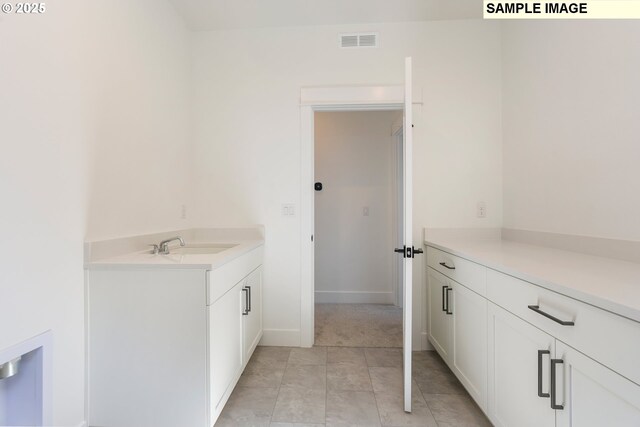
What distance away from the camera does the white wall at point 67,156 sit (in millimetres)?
1047

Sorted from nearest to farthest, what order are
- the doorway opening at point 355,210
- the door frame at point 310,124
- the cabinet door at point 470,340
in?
the cabinet door at point 470,340, the door frame at point 310,124, the doorway opening at point 355,210

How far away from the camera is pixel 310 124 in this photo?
2309 millimetres

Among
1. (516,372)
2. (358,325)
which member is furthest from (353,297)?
(516,372)

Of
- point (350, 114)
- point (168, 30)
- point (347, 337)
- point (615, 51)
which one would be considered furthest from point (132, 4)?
point (347, 337)

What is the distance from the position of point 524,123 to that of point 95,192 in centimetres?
270

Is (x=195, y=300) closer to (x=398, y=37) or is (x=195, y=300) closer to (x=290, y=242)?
(x=290, y=242)

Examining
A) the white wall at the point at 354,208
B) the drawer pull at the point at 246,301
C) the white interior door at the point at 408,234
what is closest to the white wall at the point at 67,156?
the drawer pull at the point at 246,301

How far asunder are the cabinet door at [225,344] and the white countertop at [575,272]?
1.34 metres

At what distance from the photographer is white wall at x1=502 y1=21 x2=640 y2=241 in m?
1.29

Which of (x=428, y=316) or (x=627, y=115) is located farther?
(x=428, y=316)

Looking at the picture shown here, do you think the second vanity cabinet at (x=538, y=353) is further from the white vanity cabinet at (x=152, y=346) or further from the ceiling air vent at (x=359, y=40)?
the ceiling air vent at (x=359, y=40)

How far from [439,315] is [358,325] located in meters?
0.97

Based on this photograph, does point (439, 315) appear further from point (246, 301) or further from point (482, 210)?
point (246, 301)

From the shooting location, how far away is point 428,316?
87.6 inches
